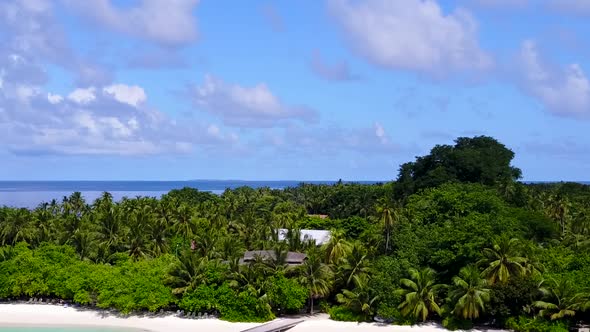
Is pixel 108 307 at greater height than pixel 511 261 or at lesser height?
lesser

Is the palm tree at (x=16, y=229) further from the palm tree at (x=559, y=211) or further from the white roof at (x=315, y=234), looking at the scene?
the palm tree at (x=559, y=211)

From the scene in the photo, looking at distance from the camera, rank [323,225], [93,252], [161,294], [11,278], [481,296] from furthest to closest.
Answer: [323,225] < [93,252] < [11,278] < [161,294] < [481,296]

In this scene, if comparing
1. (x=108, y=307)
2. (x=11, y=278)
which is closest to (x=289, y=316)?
(x=108, y=307)

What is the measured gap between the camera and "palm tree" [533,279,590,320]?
137 ft

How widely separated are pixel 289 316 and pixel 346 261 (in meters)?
6.02

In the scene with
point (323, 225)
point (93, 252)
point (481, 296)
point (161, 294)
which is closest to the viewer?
point (481, 296)

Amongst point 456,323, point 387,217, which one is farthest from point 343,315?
point 387,217

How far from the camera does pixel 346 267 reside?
49.2 metres

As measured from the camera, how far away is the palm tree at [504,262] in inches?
1761

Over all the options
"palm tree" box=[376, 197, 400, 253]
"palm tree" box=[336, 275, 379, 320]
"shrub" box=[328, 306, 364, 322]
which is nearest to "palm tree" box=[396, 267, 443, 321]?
"palm tree" box=[336, 275, 379, 320]

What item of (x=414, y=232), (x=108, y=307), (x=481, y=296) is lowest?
(x=108, y=307)

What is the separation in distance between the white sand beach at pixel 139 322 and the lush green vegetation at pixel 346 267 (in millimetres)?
959

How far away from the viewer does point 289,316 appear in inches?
1961

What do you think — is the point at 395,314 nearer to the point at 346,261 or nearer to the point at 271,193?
the point at 346,261
